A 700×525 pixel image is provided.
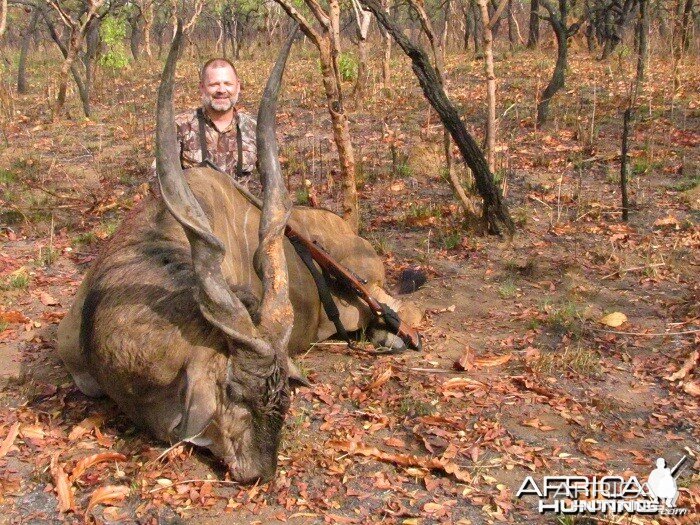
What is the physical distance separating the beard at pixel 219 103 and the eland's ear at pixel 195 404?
309cm

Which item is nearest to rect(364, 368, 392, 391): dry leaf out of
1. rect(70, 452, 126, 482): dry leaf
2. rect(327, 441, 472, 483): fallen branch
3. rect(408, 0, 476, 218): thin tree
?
rect(327, 441, 472, 483): fallen branch

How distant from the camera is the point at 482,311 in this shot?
6379mm

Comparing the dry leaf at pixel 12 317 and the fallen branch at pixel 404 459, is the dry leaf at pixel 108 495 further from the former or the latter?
the dry leaf at pixel 12 317

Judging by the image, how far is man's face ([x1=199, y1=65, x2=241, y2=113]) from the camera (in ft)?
21.0

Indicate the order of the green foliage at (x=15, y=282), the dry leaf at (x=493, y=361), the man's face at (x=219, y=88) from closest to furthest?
the dry leaf at (x=493, y=361), the man's face at (x=219, y=88), the green foliage at (x=15, y=282)

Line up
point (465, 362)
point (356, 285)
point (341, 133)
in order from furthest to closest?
point (341, 133)
point (356, 285)
point (465, 362)

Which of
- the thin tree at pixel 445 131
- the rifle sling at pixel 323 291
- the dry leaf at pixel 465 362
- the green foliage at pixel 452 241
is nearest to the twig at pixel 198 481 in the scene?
the dry leaf at pixel 465 362

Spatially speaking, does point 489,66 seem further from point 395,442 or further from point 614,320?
point 395,442

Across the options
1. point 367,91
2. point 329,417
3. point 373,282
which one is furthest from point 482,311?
point 367,91

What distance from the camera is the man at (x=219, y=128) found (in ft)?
21.2

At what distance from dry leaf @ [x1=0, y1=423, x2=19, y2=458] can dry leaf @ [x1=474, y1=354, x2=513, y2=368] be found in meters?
2.83

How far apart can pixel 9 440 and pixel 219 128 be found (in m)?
3.15

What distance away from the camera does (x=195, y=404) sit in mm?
3889

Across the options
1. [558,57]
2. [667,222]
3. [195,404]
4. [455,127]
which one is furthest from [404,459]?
[558,57]
